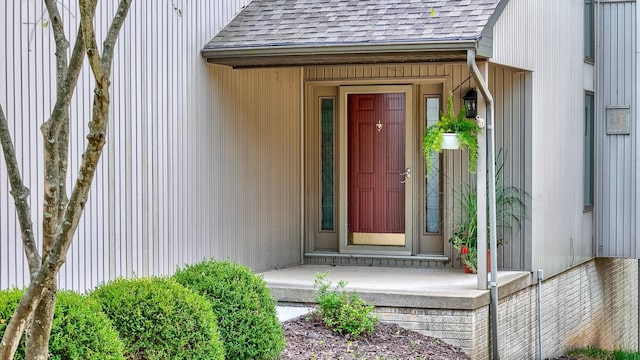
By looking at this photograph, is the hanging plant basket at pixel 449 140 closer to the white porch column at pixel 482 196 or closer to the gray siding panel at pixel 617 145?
the white porch column at pixel 482 196

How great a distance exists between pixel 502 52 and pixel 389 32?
1.31 metres

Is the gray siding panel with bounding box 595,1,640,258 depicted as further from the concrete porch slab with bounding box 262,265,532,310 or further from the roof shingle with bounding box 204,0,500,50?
the roof shingle with bounding box 204,0,500,50

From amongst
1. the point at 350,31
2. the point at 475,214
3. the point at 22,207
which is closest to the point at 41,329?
the point at 22,207

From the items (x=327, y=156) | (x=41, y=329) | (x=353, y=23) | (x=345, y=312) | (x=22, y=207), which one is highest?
(x=353, y=23)

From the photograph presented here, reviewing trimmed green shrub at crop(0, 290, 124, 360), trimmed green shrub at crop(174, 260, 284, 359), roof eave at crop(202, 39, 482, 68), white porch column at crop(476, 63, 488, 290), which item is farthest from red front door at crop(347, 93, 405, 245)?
trimmed green shrub at crop(0, 290, 124, 360)

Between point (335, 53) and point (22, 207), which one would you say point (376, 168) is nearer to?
point (335, 53)

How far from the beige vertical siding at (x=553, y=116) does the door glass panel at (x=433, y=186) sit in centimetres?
123

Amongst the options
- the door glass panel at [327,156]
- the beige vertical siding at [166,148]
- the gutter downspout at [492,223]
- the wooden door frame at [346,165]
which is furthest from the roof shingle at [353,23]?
the door glass panel at [327,156]

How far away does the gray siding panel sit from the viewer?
1470 cm

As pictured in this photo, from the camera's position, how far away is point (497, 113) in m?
12.4

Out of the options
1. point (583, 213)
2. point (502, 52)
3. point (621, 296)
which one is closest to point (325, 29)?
point (502, 52)

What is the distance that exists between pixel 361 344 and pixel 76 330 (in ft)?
12.6

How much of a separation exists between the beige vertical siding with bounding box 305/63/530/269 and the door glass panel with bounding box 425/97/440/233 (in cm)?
14

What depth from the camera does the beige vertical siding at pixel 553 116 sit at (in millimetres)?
11641
